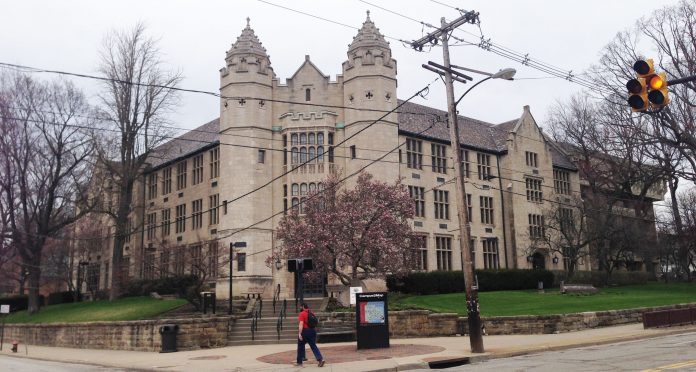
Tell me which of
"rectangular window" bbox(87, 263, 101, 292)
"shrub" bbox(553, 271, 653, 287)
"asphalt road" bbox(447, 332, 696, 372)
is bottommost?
"asphalt road" bbox(447, 332, 696, 372)

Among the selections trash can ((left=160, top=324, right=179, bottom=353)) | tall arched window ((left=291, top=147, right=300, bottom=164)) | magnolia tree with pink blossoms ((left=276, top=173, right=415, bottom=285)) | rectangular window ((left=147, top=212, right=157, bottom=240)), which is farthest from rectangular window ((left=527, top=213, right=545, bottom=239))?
trash can ((left=160, top=324, right=179, bottom=353))

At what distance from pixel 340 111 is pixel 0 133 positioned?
74.8ft

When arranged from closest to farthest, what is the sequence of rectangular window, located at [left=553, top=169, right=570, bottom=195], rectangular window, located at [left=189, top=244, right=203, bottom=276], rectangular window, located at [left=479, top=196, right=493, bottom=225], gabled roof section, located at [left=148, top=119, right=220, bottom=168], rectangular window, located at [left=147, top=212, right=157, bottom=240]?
rectangular window, located at [left=189, top=244, right=203, bottom=276], gabled roof section, located at [left=148, top=119, right=220, bottom=168], rectangular window, located at [left=479, top=196, right=493, bottom=225], rectangular window, located at [left=147, top=212, right=157, bottom=240], rectangular window, located at [left=553, top=169, right=570, bottom=195]

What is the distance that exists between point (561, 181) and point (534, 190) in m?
5.24

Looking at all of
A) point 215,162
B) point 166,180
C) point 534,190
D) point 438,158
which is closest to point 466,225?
point 438,158

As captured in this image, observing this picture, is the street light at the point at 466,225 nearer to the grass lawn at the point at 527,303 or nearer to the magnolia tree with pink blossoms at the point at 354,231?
the grass lawn at the point at 527,303

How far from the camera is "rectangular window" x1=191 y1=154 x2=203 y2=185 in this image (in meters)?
46.3

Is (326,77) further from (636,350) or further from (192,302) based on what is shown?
(636,350)

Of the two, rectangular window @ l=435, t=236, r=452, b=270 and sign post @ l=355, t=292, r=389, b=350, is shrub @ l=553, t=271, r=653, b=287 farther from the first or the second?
sign post @ l=355, t=292, r=389, b=350

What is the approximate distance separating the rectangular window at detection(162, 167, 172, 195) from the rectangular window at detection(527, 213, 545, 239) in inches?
1169

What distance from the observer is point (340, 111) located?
136 ft

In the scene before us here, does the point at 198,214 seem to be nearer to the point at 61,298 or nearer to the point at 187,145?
the point at 187,145

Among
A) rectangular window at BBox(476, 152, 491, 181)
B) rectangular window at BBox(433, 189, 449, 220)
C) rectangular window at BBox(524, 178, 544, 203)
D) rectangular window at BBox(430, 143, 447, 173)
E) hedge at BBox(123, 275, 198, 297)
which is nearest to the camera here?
hedge at BBox(123, 275, 198, 297)

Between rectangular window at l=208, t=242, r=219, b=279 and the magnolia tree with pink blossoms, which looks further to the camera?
rectangular window at l=208, t=242, r=219, b=279
